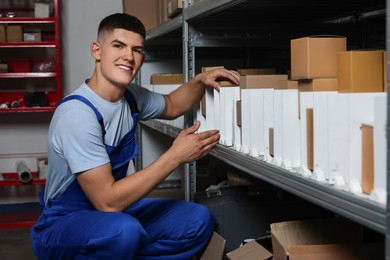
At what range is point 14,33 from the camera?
4.25 m

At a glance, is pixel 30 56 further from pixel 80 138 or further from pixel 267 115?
pixel 267 115

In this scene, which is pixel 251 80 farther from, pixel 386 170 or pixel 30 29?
pixel 30 29

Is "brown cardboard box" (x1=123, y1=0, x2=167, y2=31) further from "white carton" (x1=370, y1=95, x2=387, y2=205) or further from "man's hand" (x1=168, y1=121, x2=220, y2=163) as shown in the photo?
"white carton" (x1=370, y1=95, x2=387, y2=205)

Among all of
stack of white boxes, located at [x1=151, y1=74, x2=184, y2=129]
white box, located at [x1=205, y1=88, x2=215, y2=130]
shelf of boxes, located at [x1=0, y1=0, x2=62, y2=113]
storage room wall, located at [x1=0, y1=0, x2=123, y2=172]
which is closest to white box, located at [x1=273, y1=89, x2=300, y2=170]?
white box, located at [x1=205, y1=88, x2=215, y2=130]

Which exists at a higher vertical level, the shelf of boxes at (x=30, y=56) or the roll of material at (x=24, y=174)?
the shelf of boxes at (x=30, y=56)

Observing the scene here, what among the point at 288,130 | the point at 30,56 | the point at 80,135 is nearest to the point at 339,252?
the point at 288,130

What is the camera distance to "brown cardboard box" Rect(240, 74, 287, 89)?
194cm

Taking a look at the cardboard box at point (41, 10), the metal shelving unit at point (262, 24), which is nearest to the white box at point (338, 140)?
the metal shelving unit at point (262, 24)

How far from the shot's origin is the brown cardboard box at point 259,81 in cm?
194

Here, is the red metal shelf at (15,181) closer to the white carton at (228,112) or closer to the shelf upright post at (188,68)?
the shelf upright post at (188,68)

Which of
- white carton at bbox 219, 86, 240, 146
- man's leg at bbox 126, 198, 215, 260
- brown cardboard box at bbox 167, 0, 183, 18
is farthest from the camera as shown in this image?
brown cardboard box at bbox 167, 0, 183, 18

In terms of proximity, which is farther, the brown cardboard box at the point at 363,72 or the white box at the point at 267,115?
the white box at the point at 267,115

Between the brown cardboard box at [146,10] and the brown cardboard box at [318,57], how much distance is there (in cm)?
231

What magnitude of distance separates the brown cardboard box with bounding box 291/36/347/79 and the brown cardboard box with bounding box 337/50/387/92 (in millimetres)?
166
